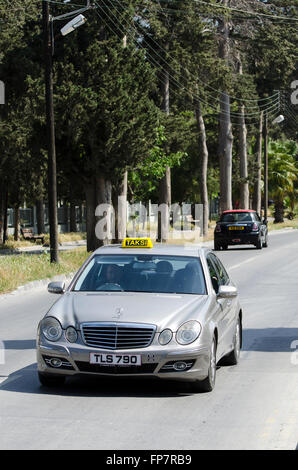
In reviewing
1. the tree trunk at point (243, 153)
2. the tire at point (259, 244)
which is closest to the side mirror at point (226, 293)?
the tire at point (259, 244)

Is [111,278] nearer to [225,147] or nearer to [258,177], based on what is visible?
[225,147]

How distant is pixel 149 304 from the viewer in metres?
9.46

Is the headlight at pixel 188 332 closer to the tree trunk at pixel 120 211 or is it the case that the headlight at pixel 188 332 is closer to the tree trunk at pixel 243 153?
the tree trunk at pixel 120 211

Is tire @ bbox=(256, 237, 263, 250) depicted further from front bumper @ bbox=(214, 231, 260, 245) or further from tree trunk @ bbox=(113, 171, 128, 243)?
tree trunk @ bbox=(113, 171, 128, 243)

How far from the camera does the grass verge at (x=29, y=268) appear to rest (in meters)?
21.9

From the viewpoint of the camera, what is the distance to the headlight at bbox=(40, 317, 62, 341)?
9.19m

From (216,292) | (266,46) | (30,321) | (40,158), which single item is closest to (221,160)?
(266,46)

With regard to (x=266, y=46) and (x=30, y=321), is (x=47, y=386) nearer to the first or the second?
(x=30, y=321)

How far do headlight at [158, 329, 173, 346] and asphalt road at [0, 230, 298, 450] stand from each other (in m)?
0.56

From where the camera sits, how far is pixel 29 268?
24.5m

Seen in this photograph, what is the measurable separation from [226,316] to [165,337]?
5.70 feet

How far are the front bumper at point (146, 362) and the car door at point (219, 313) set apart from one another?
2.59 feet
